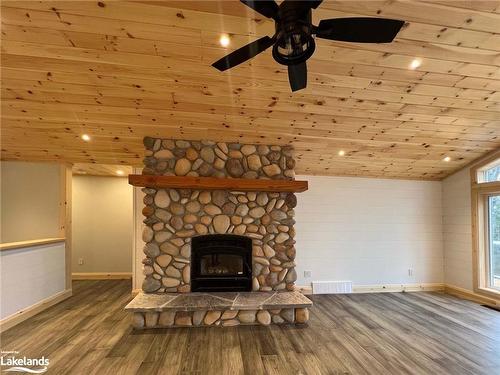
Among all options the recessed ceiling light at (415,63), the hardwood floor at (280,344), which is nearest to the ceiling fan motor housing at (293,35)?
the recessed ceiling light at (415,63)

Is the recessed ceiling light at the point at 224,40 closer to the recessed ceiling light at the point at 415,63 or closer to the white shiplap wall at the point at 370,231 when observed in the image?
the recessed ceiling light at the point at 415,63

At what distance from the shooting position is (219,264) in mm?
4027

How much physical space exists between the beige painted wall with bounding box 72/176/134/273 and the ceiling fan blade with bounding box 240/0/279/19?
17.4ft

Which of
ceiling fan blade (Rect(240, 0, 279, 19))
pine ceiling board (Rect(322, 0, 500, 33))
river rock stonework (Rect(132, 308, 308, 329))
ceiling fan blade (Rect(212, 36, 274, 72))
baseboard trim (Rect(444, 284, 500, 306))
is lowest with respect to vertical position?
baseboard trim (Rect(444, 284, 500, 306))

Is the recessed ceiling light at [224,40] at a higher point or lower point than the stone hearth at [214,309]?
higher

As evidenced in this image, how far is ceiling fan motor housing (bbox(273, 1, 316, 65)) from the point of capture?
4.75 ft

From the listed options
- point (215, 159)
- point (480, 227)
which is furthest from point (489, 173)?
point (215, 159)

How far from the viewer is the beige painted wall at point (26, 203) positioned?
4473mm

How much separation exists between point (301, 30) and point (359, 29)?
39cm

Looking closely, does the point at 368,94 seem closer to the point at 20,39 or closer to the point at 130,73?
the point at 130,73

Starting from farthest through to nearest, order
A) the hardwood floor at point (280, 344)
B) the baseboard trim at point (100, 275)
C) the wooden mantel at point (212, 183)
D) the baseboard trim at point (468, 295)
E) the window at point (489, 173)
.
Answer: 1. the baseboard trim at point (100, 275)
2. the window at point (489, 173)
3. the baseboard trim at point (468, 295)
4. the wooden mantel at point (212, 183)
5. the hardwood floor at point (280, 344)

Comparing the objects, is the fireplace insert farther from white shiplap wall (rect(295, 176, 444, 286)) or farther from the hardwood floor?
white shiplap wall (rect(295, 176, 444, 286))

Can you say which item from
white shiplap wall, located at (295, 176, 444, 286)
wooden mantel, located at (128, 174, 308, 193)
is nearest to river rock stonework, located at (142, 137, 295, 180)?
wooden mantel, located at (128, 174, 308, 193)

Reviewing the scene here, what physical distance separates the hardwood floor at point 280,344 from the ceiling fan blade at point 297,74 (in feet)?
8.33
